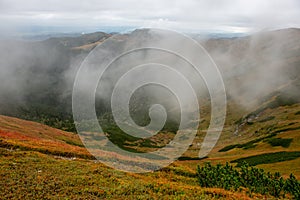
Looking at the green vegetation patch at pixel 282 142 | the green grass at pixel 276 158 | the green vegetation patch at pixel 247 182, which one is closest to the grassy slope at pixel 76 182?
the green vegetation patch at pixel 247 182

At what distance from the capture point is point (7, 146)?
38.3 metres

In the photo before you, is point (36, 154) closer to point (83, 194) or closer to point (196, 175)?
point (83, 194)

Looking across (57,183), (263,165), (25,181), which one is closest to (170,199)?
(57,183)

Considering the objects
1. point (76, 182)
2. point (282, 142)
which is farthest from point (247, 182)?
point (282, 142)

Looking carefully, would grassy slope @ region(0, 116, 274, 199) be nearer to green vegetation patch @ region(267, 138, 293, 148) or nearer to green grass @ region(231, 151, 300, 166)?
green grass @ region(231, 151, 300, 166)

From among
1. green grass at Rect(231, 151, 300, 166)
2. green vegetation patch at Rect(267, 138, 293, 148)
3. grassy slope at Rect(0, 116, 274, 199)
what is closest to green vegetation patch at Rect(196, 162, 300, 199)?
grassy slope at Rect(0, 116, 274, 199)

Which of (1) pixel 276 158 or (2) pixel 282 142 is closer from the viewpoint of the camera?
(1) pixel 276 158

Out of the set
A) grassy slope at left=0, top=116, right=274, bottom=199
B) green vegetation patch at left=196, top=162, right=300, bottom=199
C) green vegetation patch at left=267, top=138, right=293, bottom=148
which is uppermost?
grassy slope at left=0, top=116, right=274, bottom=199

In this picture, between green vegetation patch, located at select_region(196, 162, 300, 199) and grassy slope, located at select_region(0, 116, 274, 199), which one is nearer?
grassy slope, located at select_region(0, 116, 274, 199)

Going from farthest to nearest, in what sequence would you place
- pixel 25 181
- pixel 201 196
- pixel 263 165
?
pixel 263 165 → pixel 201 196 → pixel 25 181

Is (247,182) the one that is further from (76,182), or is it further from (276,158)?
(276,158)

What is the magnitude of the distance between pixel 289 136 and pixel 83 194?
379 ft

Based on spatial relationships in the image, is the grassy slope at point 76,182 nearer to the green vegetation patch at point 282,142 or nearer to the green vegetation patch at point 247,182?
the green vegetation patch at point 247,182

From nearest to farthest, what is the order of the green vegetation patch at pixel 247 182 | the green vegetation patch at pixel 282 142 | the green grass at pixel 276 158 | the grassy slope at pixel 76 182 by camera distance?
the grassy slope at pixel 76 182 → the green vegetation patch at pixel 247 182 → the green grass at pixel 276 158 → the green vegetation patch at pixel 282 142
